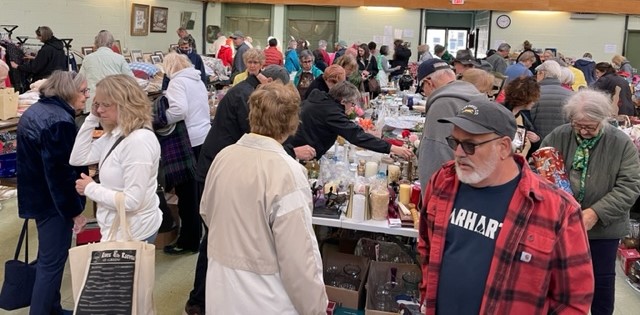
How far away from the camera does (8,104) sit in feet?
15.5

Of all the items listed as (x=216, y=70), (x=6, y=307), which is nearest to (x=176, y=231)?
(x=6, y=307)

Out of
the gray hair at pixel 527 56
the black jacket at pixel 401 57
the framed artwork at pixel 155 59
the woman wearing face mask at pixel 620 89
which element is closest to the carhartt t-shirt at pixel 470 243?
the woman wearing face mask at pixel 620 89

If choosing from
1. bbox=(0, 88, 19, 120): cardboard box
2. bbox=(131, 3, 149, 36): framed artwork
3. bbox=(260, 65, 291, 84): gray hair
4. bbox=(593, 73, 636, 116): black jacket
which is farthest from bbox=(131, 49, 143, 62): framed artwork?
bbox=(593, 73, 636, 116): black jacket

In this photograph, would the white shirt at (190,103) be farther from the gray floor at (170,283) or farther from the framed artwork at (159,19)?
the framed artwork at (159,19)

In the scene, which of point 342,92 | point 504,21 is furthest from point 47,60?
point 504,21

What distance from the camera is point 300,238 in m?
1.95

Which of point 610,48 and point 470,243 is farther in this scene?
point 610,48

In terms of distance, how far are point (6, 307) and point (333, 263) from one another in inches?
74.1

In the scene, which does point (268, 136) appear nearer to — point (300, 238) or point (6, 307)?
point (300, 238)

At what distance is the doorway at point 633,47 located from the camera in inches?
581

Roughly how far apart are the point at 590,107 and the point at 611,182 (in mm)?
382

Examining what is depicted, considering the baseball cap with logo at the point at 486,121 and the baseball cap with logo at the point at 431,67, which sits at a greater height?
the baseball cap with logo at the point at 431,67

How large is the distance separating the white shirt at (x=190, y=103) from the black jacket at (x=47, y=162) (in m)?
1.13

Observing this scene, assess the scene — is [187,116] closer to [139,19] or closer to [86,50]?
[86,50]
